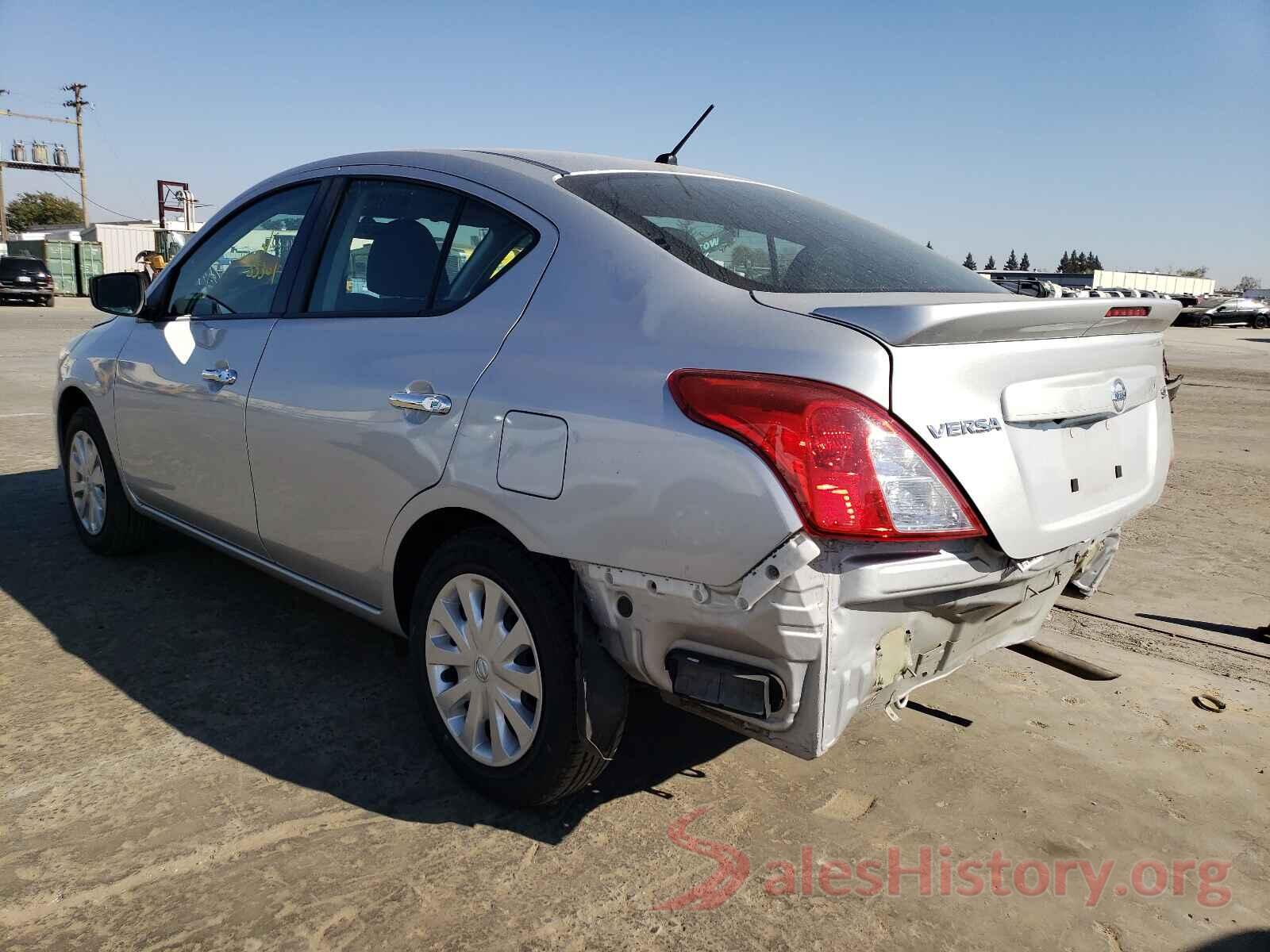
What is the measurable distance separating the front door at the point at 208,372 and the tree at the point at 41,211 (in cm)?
9262

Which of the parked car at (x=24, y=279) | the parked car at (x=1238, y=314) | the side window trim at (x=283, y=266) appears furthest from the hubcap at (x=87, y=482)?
the parked car at (x=1238, y=314)

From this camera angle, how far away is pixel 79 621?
3971 millimetres

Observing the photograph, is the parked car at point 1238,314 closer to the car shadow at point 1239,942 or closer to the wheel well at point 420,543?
the car shadow at point 1239,942

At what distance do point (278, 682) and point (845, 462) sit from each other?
2.30 metres

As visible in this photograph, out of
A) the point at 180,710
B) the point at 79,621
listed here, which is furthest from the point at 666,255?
the point at 79,621

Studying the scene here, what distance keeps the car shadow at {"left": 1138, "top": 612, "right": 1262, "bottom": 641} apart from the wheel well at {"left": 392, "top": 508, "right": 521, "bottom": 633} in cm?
316

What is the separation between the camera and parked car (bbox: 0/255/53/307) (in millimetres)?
31516

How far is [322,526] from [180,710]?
2.50 feet

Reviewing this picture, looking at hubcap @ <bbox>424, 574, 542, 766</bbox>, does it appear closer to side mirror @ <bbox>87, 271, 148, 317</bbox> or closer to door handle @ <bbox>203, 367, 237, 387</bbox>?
door handle @ <bbox>203, 367, 237, 387</bbox>

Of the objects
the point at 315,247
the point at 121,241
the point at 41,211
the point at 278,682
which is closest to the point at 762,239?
the point at 315,247

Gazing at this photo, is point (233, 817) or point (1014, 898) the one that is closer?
point (1014, 898)

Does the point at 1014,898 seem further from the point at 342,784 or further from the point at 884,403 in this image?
the point at 342,784

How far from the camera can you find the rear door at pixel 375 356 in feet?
8.75

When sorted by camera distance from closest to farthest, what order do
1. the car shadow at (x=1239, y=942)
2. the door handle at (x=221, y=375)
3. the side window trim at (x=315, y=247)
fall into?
the car shadow at (x=1239, y=942) → the side window trim at (x=315, y=247) → the door handle at (x=221, y=375)
